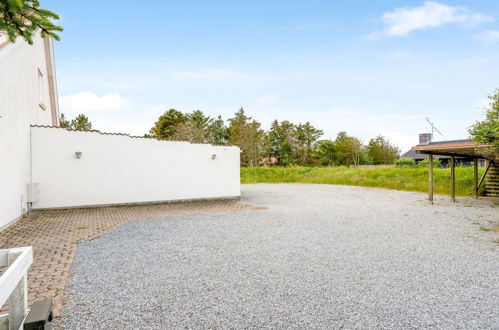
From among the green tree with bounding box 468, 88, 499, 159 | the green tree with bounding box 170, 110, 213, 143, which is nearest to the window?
the green tree with bounding box 468, 88, 499, 159

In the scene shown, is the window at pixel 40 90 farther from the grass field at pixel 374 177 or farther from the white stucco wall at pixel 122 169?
the grass field at pixel 374 177

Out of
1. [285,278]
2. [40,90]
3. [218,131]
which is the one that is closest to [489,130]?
[285,278]

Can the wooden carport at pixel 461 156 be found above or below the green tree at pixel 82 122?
below

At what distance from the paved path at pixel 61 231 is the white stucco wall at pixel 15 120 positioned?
0.67 m

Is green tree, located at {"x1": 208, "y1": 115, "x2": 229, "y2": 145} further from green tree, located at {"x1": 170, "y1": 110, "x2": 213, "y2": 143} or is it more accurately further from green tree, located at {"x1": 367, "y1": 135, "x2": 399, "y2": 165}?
green tree, located at {"x1": 367, "y1": 135, "x2": 399, "y2": 165}

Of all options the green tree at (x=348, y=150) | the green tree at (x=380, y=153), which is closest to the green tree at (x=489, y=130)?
the green tree at (x=348, y=150)

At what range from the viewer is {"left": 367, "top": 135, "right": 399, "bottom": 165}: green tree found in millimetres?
38781

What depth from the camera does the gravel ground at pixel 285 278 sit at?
274 centimetres

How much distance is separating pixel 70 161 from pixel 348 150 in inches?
1317

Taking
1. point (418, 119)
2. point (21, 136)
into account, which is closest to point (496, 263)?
point (21, 136)

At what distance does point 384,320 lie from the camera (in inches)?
106

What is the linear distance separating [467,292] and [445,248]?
218cm

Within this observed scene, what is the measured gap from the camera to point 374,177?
20.5 meters

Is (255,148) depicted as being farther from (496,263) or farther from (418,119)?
(496,263)
